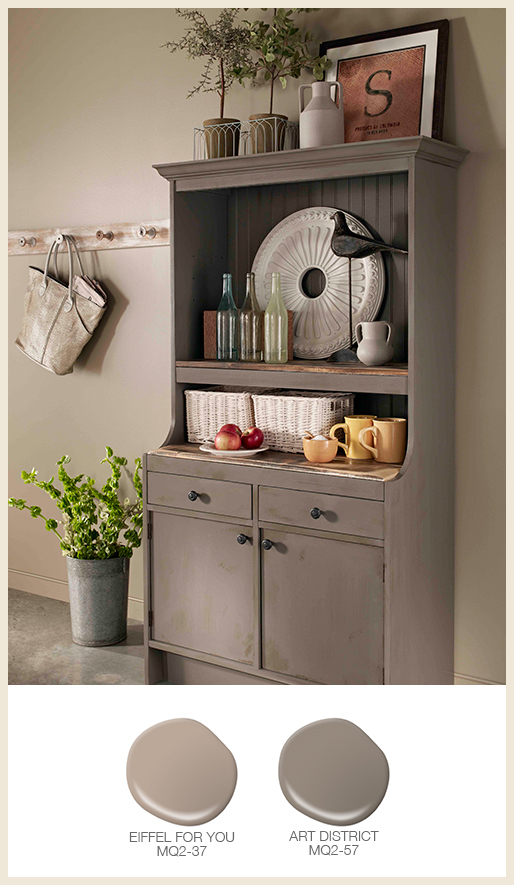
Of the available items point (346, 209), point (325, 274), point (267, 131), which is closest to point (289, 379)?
point (325, 274)

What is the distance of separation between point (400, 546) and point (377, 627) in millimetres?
251

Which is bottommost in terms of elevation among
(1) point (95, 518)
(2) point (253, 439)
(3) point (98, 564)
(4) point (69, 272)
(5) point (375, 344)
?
(3) point (98, 564)

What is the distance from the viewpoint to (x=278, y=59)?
296cm

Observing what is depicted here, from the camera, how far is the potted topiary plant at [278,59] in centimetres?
291

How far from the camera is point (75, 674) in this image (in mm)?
3203

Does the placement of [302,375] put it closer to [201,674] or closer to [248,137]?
[248,137]

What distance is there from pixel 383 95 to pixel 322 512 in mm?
1398

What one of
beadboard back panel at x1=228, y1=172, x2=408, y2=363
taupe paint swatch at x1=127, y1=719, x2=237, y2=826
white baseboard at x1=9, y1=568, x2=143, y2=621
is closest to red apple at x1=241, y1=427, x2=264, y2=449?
beadboard back panel at x1=228, y1=172, x2=408, y2=363

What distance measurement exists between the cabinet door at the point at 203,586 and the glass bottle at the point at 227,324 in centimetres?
64

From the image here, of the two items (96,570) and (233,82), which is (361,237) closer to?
(233,82)

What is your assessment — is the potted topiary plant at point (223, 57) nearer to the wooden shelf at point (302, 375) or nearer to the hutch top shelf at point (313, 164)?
the hutch top shelf at point (313, 164)

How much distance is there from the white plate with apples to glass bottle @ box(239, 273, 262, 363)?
303 millimetres

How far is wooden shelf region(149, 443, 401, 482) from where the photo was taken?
254 cm

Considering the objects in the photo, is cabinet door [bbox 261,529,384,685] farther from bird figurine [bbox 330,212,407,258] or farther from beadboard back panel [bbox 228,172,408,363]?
bird figurine [bbox 330,212,407,258]
